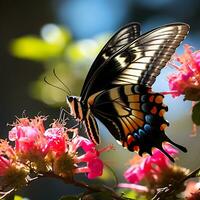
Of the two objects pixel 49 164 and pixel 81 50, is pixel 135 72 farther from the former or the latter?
pixel 81 50

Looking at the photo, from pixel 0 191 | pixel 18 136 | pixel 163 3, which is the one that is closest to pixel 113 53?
pixel 18 136

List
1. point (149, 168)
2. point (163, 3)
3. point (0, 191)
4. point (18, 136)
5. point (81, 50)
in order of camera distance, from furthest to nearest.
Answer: point (163, 3)
point (81, 50)
point (149, 168)
point (18, 136)
point (0, 191)

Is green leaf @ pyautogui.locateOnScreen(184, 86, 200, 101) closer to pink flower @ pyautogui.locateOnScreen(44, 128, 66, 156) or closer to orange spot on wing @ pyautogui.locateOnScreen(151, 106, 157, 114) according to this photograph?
orange spot on wing @ pyautogui.locateOnScreen(151, 106, 157, 114)

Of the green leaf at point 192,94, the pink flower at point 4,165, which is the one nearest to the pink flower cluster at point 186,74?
the green leaf at point 192,94

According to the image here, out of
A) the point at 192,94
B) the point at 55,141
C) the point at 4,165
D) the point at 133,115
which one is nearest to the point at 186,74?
the point at 192,94

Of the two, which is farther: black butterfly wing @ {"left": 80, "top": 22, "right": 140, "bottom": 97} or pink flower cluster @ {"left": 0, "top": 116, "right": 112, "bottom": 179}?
black butterfly wing @ {"left": 80, "top": 22, "right": 140, "bottom": 97}

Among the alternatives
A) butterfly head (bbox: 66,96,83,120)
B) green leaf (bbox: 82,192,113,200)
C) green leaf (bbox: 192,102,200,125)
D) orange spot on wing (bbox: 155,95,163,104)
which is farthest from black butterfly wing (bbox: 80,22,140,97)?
green leaf (bbox: 82,192,113,200)

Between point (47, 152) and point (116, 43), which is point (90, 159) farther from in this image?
point (116, 43)
